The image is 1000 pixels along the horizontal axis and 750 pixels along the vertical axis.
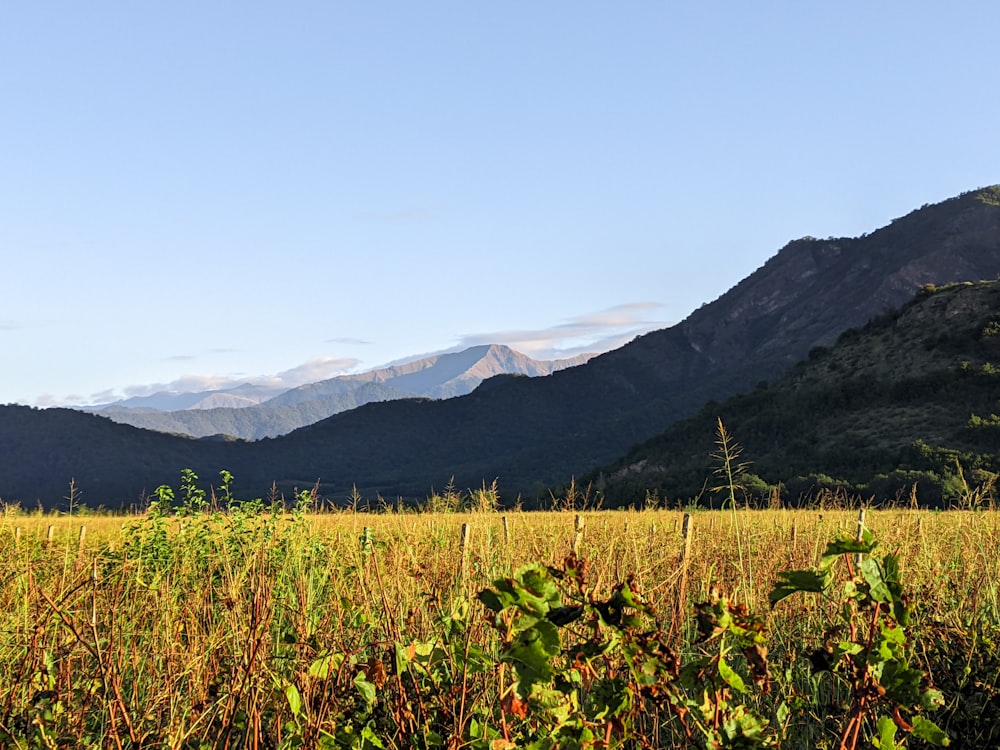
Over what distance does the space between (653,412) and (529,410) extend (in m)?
17.2

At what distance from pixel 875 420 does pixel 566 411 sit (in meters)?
57.5

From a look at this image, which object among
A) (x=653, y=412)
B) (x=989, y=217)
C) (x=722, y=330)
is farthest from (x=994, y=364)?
(x=722, y=330)

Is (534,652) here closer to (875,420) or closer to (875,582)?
(875,582)

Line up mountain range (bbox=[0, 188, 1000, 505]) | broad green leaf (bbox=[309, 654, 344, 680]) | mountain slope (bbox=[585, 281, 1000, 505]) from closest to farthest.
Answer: broad green leaf (bbox=[309, 654, 344, 680]) → mountain slope (bbox=[585, 281, 1000, 505]) → mountain range (bbox=[0, 188, 1000, 505])

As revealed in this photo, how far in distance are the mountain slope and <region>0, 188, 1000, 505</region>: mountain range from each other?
24211 mm

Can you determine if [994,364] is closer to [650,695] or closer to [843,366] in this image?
[843,366]

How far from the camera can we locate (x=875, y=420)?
152ft

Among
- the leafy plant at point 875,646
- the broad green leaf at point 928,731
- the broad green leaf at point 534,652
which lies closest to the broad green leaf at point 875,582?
the leafy plant at point 875,646

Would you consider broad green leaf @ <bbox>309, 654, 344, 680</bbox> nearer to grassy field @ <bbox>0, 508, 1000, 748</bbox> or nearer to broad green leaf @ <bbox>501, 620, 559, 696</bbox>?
grassy field @ <bbox>0, 508, 1000, 748</bbox>

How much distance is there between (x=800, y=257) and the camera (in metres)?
115

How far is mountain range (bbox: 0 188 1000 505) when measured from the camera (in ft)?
288

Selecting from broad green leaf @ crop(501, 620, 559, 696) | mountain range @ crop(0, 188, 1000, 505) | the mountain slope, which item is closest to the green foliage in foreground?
broad green leaf @ crop(501, 620, 559, 696)

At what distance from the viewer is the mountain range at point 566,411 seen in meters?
87.7

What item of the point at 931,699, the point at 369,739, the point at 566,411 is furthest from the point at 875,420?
the point at 566,411
